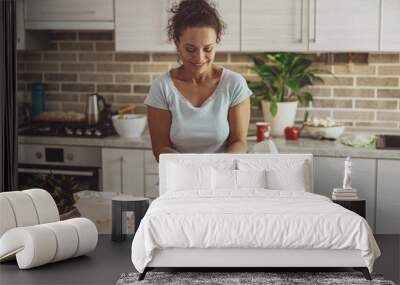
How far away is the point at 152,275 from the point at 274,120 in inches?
93.5

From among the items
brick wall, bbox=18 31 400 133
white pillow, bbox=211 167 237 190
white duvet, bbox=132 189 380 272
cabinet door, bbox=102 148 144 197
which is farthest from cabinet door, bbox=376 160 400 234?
cabinet door, bbox=102 148 144 197

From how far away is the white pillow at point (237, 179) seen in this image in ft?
19.4

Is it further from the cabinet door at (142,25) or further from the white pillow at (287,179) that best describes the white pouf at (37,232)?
the cabinet door at (142,25)

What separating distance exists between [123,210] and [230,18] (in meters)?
2.09

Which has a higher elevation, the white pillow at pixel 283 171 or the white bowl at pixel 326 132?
the white bowl at pixel 326 132

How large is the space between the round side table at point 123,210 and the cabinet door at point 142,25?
1.77 meters

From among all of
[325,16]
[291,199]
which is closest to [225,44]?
[325,16]

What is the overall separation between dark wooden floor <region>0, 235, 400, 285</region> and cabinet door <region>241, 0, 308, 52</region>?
1.98 metres

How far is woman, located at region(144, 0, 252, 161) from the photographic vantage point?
22.3ft

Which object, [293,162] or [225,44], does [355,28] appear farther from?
[293,162]

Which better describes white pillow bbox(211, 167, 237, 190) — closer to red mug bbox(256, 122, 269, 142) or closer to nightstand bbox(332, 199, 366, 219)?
nightstand bbox(332, 199, 366, 219)

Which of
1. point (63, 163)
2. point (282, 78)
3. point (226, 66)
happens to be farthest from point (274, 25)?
point (63, 163)

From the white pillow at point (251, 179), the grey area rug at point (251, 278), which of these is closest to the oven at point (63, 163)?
the white pillow at point (251, 179)

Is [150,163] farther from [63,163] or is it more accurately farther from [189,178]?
[189,178]
